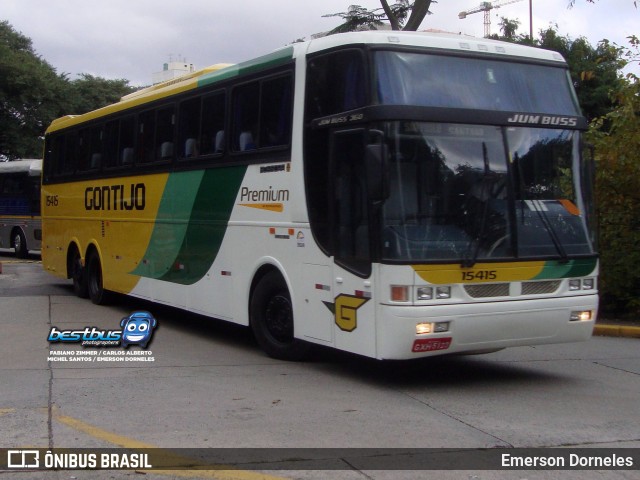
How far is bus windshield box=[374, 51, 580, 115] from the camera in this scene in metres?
8.70

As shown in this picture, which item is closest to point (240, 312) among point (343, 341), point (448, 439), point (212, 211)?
point (212, 211)

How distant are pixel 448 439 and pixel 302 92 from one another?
14.3 ft

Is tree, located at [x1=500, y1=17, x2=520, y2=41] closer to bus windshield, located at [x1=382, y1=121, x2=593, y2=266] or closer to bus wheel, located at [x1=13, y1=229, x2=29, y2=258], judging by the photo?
bus wheel, located at [x1=13, y1=229, x2=29, y2=258]

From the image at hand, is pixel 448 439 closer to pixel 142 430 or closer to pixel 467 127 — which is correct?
pixel 142 430

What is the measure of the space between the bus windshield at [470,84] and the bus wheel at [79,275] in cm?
968

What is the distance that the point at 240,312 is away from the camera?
11148mm

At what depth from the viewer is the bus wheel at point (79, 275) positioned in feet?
54.8

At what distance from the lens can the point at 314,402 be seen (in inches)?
331

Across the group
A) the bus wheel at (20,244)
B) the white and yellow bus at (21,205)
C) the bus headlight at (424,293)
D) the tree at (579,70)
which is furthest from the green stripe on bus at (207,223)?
the tree at (579,70)

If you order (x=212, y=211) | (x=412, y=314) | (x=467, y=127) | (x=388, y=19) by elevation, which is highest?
(x=388, y=19)

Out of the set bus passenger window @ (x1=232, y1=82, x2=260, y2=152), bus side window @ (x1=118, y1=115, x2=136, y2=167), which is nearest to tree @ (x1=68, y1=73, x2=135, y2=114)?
bus side window @ (x1=118, y1=115, x2=136, y2=167)

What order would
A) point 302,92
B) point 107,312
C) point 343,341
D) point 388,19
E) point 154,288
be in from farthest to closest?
point 388,19 → point 107,312 → point 154,288 → point 302,92 → point 343,341

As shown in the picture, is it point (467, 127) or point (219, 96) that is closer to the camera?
point (467, 127)

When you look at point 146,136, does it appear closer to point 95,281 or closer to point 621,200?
point 95,281
